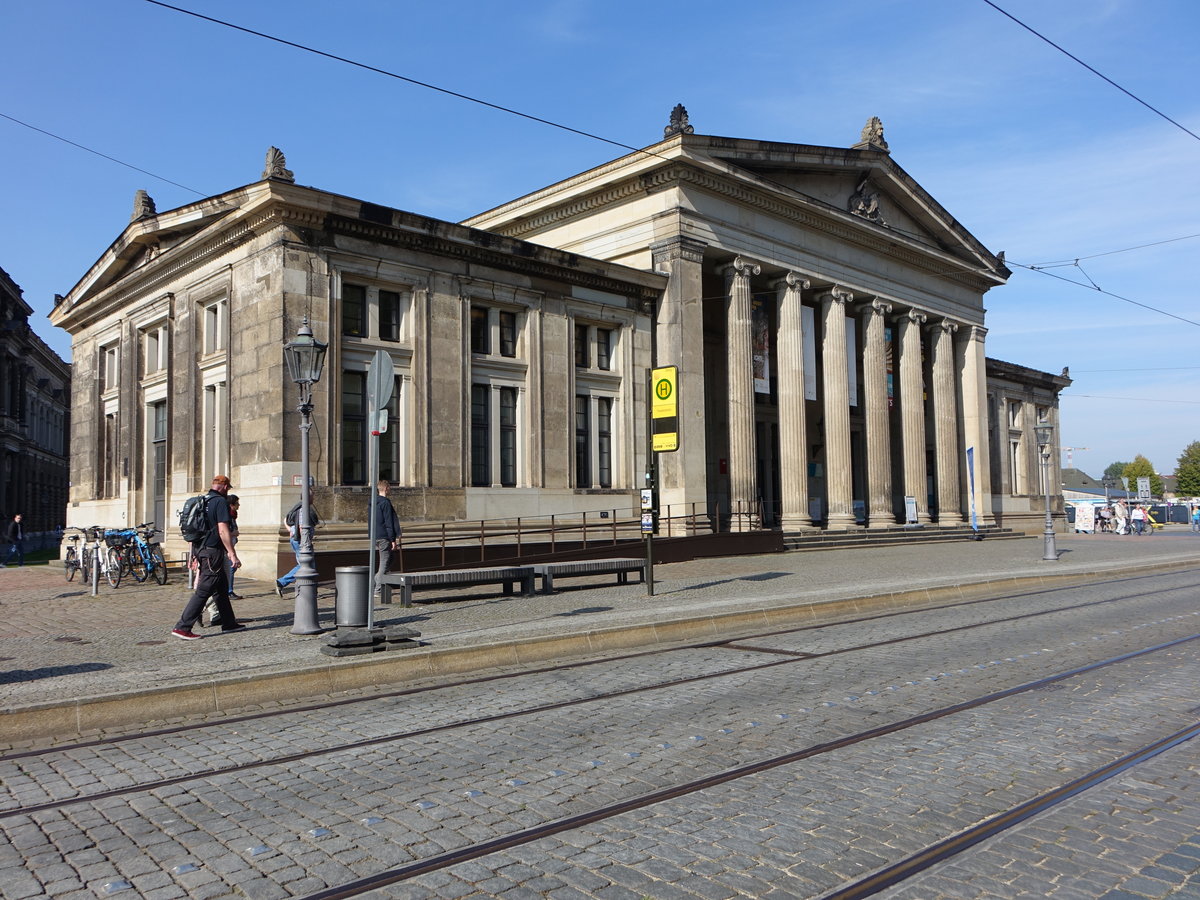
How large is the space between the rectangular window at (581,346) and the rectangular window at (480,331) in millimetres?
3150

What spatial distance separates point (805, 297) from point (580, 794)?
108ft

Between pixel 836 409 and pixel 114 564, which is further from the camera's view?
pixel 836 409

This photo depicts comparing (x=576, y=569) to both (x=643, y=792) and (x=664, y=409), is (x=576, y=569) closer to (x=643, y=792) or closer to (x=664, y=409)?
(x=664, y=409)

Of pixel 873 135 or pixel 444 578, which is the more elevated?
pixel 873 135

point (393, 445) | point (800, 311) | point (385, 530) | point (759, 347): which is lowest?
point (385, 530)

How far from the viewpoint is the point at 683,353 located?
2869 cm

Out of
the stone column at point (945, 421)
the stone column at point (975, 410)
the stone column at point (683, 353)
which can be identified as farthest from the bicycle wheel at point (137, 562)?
the stone column at point (975, 410)

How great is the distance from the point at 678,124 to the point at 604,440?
994 cm

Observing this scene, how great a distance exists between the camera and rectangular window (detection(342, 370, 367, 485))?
2184cm

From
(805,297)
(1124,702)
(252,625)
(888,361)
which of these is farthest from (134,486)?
(888,361)

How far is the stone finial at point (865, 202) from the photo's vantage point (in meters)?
36.3

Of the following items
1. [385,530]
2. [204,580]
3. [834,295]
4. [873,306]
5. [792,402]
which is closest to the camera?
[204,580]

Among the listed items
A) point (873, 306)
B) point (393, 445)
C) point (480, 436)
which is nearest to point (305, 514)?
point (393, 445)

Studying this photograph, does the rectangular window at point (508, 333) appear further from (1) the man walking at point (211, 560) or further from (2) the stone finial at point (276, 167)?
(1) the man walking at point (211, 560)
